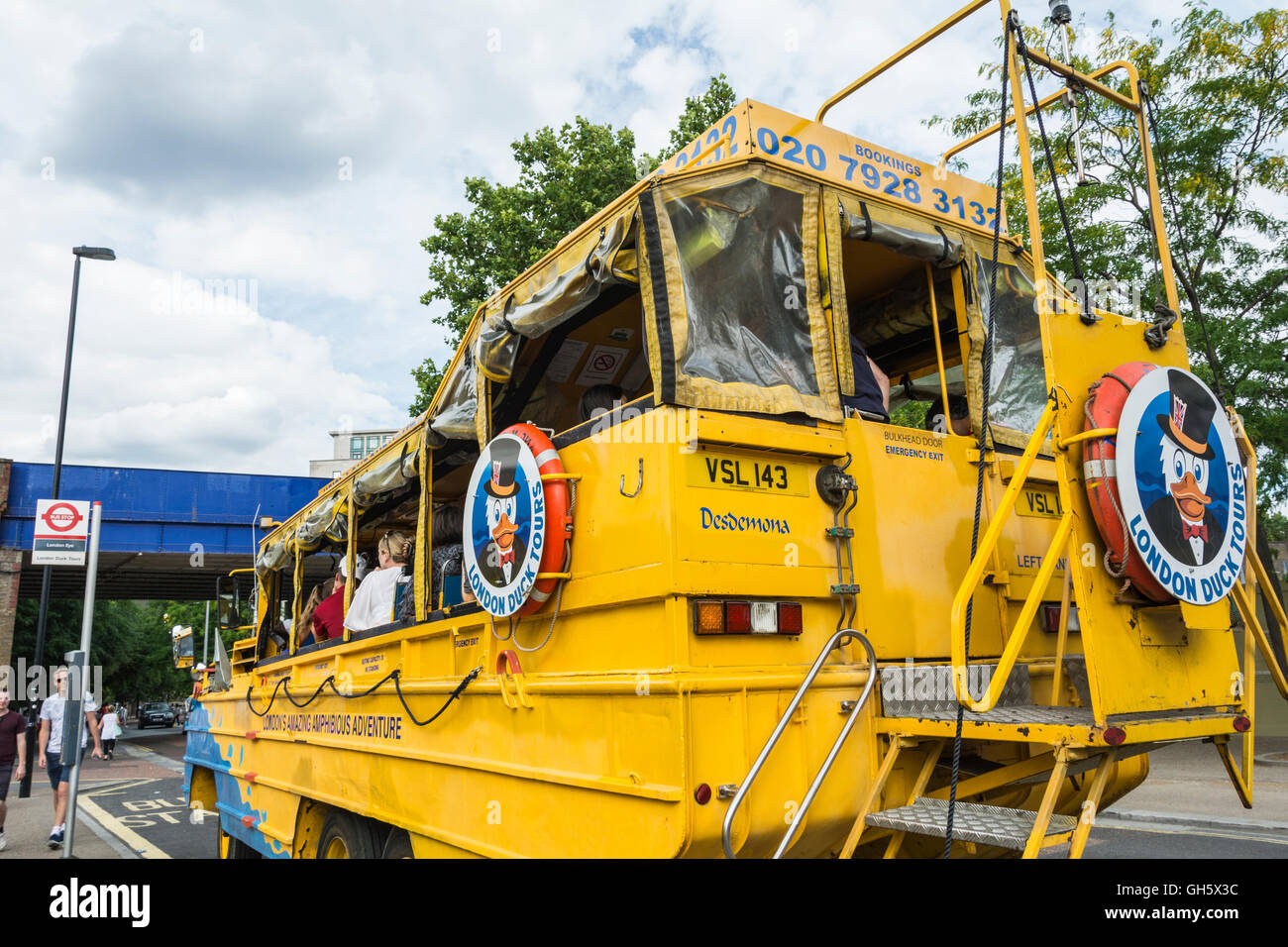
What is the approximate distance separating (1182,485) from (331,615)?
17.5ft

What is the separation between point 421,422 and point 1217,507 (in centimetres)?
369

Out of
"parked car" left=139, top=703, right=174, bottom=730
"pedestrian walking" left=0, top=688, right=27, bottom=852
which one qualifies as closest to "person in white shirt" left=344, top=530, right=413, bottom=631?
"pedestrian walking" left=0, top=688, right=27, bottom=852

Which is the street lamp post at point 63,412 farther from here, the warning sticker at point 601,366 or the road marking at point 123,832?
the warning sticker at point 601,366

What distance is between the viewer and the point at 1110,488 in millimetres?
2787

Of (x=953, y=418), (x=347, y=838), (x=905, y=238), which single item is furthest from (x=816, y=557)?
(x=347, y=838)

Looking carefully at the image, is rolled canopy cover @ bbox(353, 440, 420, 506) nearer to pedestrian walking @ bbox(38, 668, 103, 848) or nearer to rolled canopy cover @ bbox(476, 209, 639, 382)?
rolled canopy cover @ bbox(476, 209, 639, 382)

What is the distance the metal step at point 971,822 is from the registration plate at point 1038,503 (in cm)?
142

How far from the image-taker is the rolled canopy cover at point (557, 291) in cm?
327

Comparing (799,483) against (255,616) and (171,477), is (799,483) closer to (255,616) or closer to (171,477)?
(255,616)

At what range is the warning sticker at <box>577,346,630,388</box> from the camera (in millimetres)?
4879

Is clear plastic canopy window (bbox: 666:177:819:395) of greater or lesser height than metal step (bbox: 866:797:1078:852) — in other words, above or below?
above

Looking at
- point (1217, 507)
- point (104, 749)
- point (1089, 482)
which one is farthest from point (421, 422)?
point (104, 749)

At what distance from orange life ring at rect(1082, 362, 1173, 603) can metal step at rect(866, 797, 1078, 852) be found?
2.59 ft
